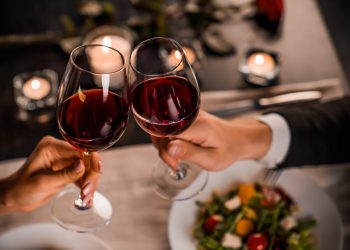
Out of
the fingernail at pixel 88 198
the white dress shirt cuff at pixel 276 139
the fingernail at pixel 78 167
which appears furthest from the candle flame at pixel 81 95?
the white dress shirt cuff at pixel 276 139

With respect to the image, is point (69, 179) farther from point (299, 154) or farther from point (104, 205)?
point (299, 154)

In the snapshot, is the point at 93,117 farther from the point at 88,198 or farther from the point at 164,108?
the point at 88,198

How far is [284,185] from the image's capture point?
3.74 ft

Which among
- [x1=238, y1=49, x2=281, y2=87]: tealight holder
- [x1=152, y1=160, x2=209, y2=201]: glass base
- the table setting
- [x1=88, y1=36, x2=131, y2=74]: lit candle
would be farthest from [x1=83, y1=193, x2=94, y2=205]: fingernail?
[x1=238, y1=49, x2=281, y2=87]: tealight holder

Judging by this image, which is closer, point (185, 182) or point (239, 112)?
point (185, 182)

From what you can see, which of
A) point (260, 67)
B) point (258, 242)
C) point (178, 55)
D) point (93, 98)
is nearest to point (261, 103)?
point (260, 67)

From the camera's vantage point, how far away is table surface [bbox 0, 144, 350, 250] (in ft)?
3.62

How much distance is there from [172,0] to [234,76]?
0.98 ft

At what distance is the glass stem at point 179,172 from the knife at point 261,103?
6.7 inches

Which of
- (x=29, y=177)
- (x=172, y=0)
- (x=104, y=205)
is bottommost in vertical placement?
(x=104, y=205)

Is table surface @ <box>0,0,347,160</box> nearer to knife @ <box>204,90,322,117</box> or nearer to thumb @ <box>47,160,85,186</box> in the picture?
knife @ <box>204,90,322,117</box>

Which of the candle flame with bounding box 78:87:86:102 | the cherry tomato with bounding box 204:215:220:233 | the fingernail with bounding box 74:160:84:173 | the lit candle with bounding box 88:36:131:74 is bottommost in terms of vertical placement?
the cherry tomato with bounding box 204:215:220:233

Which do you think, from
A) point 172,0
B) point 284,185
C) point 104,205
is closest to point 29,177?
point 104,205

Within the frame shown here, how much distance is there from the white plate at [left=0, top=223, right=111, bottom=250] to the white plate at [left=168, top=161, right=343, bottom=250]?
0.53 feet
